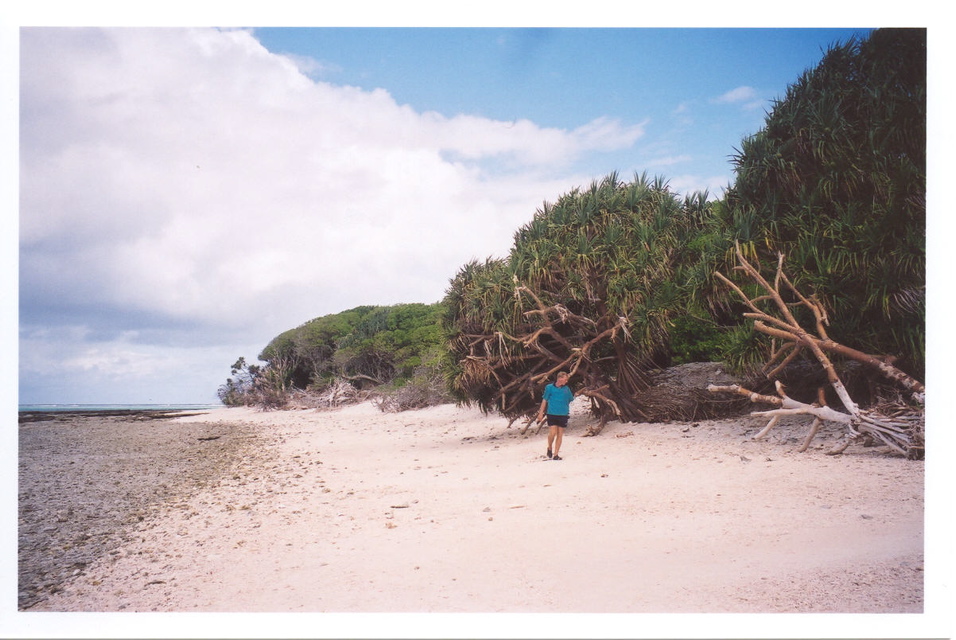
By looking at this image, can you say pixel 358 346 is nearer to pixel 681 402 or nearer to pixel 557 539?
pixel 681 402

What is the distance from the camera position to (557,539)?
16.6 feet

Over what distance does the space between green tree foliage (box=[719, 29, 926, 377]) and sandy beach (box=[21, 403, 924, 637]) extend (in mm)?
1648

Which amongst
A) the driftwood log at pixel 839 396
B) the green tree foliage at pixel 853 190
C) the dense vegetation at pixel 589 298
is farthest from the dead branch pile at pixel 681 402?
the green tree foliage at pixel 853 190

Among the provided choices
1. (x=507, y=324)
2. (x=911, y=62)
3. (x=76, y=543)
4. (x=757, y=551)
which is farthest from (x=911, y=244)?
(x=76, y=543)

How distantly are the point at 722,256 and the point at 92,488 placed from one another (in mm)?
10023

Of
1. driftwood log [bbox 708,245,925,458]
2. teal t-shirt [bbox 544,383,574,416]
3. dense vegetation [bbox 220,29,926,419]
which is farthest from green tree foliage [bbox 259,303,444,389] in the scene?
driftwood log [bbox 708,245,925,458]

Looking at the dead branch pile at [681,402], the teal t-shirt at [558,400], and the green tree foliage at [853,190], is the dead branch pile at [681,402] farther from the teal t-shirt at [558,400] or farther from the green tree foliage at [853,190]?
the teal t-shirt at [558,400]

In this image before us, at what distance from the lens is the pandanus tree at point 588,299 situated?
9.88 meters

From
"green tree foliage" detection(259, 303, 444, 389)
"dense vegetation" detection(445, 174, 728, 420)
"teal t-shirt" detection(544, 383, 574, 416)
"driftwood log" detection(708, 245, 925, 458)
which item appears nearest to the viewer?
"driftwood log" detection(708, 245, 925, 458)

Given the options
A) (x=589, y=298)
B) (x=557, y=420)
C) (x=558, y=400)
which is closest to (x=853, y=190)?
(x=589, y=298)

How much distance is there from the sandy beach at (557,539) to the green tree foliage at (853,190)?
5.41 ft

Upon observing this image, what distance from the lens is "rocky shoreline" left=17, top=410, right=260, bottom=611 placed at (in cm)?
575

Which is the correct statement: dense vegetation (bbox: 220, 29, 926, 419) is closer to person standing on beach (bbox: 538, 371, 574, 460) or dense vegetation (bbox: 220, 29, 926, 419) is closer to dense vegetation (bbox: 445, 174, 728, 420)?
dense vegetation (bbox: 445, 174, 728, 420)
